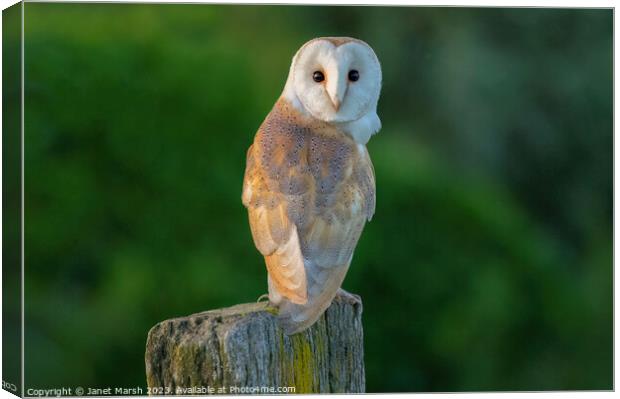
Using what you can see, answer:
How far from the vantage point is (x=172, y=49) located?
5797mm

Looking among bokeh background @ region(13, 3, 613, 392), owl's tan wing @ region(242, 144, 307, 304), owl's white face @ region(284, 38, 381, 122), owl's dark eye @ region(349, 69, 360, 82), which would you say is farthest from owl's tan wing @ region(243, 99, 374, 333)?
bokeh background @ region(13, 3, 613, 392)

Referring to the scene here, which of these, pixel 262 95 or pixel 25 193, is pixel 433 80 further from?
pixel 25 193

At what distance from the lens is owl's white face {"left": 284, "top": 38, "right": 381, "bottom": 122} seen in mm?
5078

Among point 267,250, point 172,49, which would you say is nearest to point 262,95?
point 172,49

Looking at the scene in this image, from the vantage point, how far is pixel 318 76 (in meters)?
5.17

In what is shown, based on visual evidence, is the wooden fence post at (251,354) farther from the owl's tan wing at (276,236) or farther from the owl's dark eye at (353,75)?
the owl's dark eye at (353,75)

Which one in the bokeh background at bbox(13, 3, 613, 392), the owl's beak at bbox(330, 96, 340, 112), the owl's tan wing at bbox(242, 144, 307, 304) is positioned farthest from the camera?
the bokeh background at bbox(13, 3, 613, 392)

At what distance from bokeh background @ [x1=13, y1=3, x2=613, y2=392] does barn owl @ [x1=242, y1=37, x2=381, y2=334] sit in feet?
1.57

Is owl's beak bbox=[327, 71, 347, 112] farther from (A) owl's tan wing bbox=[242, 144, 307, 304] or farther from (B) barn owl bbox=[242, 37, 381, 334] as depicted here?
(A) owl's tan wing bbox=[242, 144, 307, 304]

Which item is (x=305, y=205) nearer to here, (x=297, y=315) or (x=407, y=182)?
(x=297, y=315)

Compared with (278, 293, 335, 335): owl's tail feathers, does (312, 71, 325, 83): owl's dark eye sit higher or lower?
higher

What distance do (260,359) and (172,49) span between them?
1916 millimetres

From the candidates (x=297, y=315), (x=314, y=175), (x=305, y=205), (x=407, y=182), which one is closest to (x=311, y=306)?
(x=297, y=315)

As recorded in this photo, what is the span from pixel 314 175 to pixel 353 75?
18.8 inches
